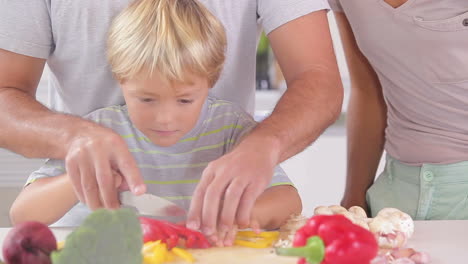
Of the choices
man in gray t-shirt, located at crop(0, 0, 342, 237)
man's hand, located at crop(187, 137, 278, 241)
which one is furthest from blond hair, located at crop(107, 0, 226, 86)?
man's hand, located at crop(187, 137, 278, 241)

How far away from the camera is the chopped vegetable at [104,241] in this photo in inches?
32.9

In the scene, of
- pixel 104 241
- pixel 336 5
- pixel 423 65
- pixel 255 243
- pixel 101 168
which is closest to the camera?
pixel 104 241

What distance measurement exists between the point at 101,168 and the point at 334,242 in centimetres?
32

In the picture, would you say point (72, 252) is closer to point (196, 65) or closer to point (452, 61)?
point (196, 65)

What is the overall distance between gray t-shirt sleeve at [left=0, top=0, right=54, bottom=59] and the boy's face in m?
0.22

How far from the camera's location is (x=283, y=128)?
1.25 metres

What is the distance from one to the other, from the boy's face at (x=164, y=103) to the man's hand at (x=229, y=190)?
0.20 metres

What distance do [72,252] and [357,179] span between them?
1.09 meters

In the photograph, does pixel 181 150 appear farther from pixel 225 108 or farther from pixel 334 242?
pixel 334 242

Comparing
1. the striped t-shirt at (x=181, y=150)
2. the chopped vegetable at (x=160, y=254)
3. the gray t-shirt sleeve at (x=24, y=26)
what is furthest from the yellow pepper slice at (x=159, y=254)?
the gray t-shirt sleeve at (x=24, y=26)

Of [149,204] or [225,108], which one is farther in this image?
[225,108]

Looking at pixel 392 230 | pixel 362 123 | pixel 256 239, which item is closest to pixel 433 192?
pixel 362 123

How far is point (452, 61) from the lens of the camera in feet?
5.08

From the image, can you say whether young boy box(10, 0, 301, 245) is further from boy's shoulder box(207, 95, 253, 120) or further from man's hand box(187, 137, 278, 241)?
man's hand box(187, 137, 278, 241)
